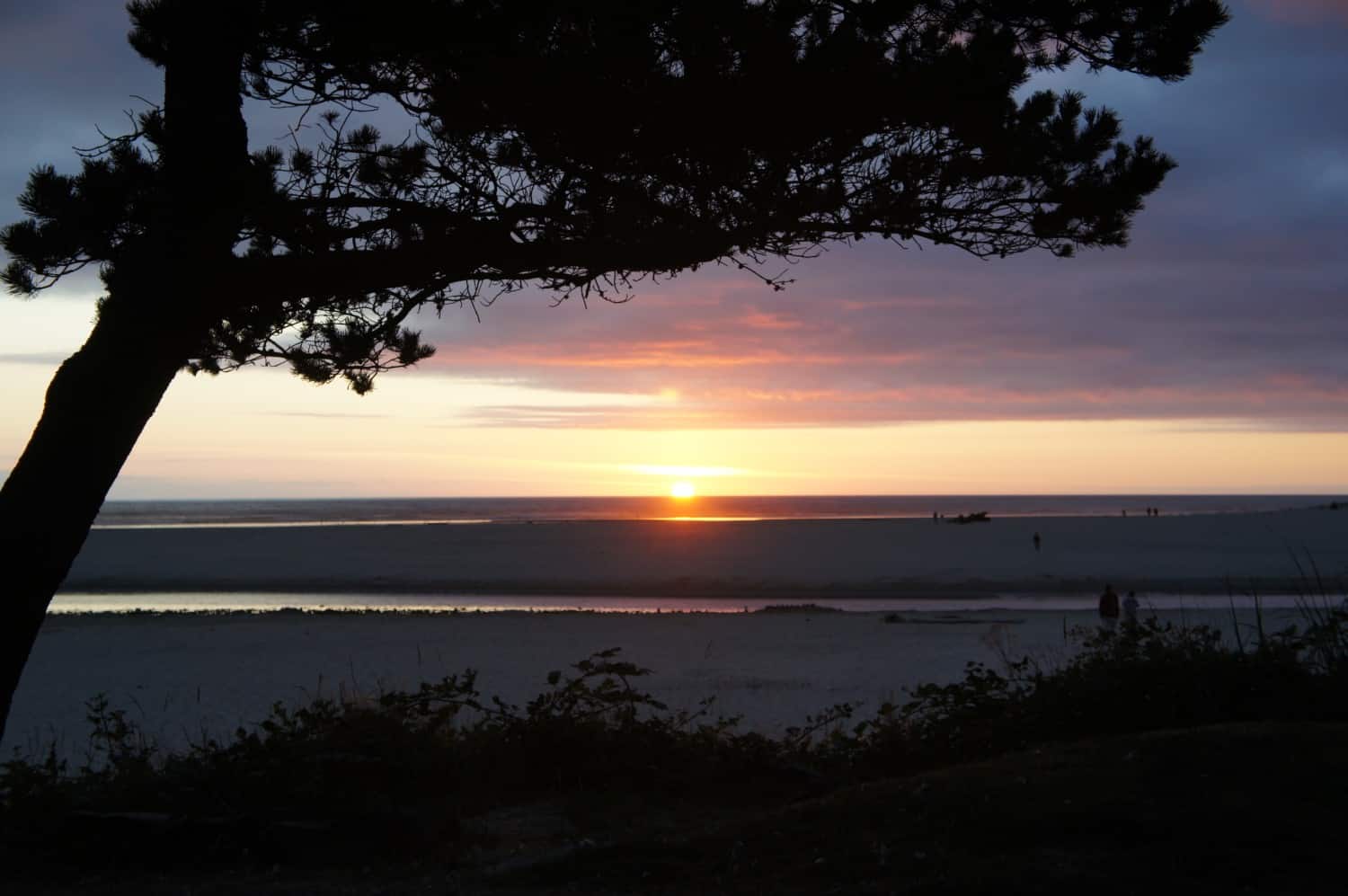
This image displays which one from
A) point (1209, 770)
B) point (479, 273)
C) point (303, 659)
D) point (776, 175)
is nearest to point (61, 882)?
point (479, 273)

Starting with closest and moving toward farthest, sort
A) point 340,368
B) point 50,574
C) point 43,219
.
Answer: point 50,574 → point 43,219 → point 340,368

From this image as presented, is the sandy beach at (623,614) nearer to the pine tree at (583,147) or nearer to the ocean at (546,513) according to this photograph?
the pine tree at (583,147)

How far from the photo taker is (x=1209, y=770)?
4.93 metres

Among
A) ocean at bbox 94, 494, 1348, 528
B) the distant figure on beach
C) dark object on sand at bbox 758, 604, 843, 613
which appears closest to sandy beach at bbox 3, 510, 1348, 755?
the distant figure on beach

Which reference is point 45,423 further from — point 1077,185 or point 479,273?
point 1077,185

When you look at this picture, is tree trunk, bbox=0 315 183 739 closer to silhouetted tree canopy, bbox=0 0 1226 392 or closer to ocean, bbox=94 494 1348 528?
silhouetted tree canopy, bbox=0 0 1226 392

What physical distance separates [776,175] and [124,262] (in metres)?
3.19

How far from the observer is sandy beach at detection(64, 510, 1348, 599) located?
34688 mm

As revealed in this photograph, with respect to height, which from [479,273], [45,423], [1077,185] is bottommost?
[45,423]

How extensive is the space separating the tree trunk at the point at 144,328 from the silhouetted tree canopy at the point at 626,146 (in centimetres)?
6

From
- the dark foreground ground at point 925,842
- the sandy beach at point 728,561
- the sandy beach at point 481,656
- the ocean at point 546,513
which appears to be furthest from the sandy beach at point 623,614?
the ocean at point 546,513

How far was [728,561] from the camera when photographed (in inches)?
1713

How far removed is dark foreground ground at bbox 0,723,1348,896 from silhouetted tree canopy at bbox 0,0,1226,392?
2538mm

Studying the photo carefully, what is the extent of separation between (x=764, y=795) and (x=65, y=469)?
4008mm
